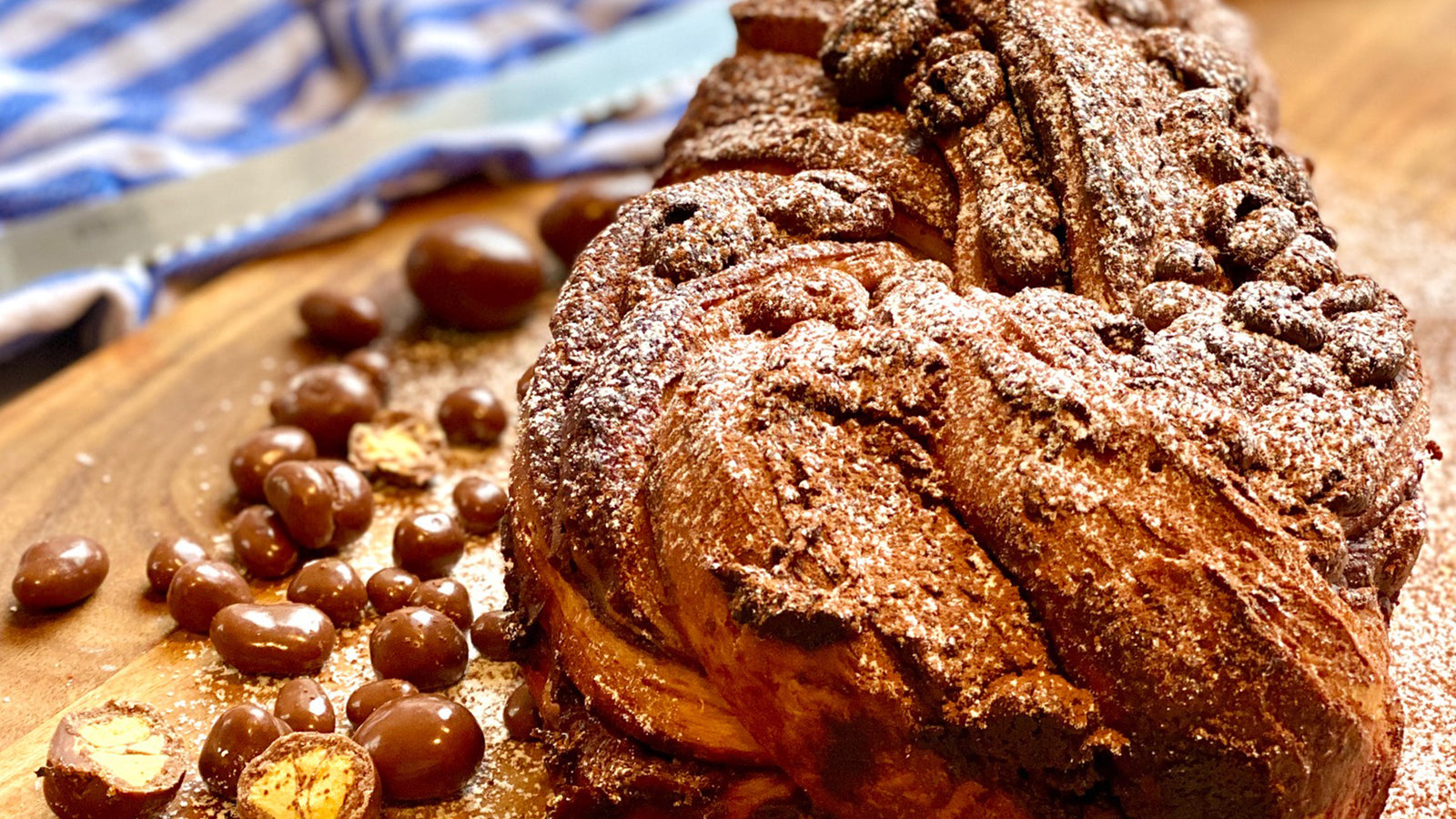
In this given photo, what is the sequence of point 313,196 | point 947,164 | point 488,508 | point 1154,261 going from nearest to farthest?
point 1154,261 → point 947,164 → point 488,508 → point 313,196

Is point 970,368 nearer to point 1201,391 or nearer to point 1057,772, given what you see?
point 1201,391

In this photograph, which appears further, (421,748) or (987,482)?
(421,748)

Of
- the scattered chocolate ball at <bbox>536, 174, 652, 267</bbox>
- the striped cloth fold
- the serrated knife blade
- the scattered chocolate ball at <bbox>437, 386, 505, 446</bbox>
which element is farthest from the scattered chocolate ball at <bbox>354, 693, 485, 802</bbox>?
the serrated knife blade

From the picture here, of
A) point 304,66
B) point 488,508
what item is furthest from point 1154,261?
point 304,66

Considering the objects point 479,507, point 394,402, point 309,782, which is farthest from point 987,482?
→ point 394,402

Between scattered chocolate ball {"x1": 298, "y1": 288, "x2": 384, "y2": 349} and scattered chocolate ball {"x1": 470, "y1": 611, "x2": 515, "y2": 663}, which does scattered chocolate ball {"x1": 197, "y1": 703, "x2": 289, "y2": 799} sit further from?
scattered chocolate ball {"x1": 298, "y1": 288, "x2": 384, "y2": 349}

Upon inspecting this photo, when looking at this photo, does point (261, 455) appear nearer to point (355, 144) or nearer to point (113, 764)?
point (113, 764)
